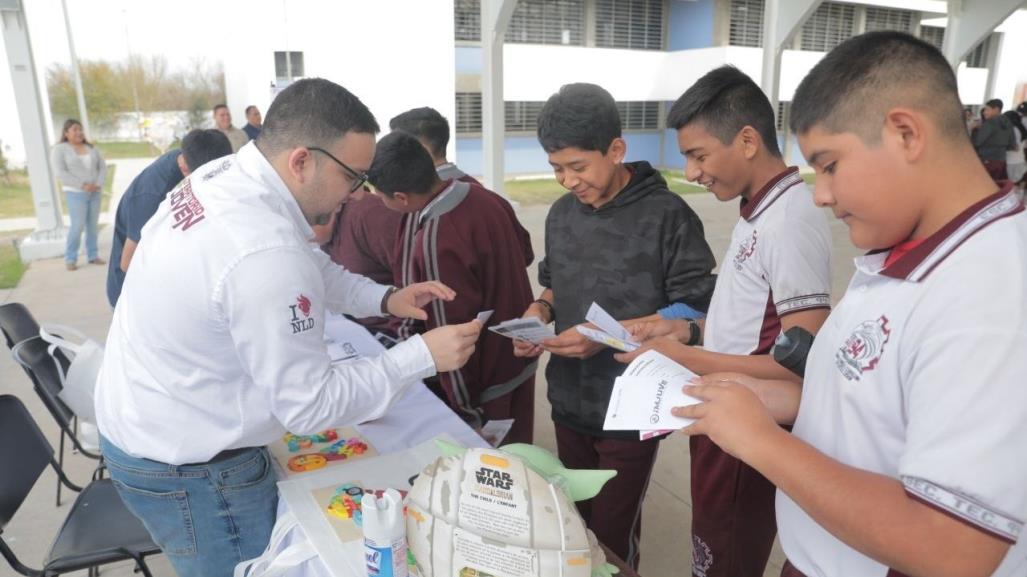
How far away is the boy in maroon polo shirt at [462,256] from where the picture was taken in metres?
2.29

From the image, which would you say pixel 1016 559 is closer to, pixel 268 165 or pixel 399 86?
pixel 268 165

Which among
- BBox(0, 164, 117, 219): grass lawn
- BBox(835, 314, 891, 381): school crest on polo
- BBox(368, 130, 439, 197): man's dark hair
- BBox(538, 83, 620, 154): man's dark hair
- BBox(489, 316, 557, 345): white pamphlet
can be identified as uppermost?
BBox(538, 83, 620, 154): man's dark hair

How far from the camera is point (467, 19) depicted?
15.4 meters

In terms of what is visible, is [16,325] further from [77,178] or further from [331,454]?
[77,178]

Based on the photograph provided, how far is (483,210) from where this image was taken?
239cm

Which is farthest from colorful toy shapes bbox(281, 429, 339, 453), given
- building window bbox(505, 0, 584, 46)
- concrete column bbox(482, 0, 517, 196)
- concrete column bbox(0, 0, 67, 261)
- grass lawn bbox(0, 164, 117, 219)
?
building window bbox(505, 0, 584, 46)

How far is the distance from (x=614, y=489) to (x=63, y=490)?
9.15 feet

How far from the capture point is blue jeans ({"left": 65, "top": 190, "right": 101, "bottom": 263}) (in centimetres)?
730

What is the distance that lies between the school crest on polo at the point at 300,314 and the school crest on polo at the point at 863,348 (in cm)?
96

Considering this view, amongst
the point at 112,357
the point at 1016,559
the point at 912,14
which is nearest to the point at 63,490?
the point at 112,357

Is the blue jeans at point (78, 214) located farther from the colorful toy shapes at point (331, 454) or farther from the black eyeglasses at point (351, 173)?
the black eyeglasses at point (351, 173)

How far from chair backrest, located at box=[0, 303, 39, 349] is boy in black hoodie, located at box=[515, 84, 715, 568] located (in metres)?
2.09

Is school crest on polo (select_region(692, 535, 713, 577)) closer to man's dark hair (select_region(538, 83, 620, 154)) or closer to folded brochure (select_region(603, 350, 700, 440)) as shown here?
folded brochure (select_region(603, 350, 700, 440))

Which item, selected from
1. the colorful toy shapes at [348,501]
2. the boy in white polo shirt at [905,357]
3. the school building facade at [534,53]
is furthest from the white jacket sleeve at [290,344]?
the school building facade at [534,53]
